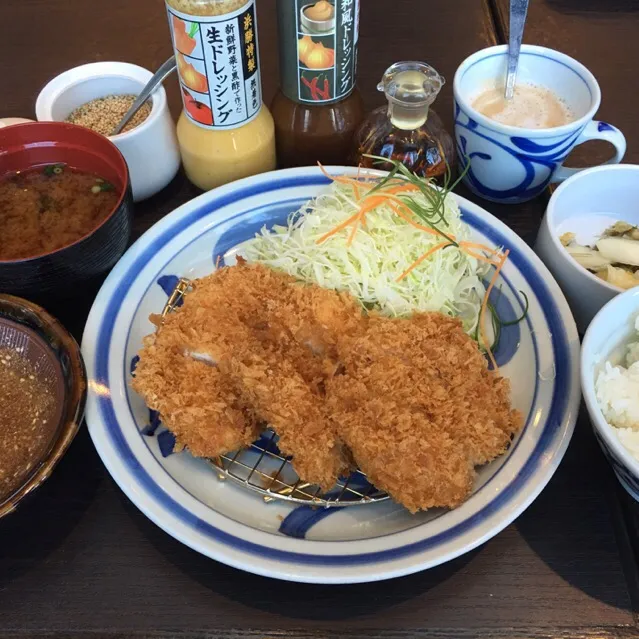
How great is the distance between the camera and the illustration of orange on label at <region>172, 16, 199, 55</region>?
1.61 meters

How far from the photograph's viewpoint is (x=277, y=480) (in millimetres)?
1516

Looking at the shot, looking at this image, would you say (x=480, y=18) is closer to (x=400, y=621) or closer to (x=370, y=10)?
(x=370, y=10)

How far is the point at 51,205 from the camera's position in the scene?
5.81 ft

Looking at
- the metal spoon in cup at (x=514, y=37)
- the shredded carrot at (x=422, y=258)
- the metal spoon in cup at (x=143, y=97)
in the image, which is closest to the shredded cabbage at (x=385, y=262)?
the shredded carrot at (x=422, y=258)

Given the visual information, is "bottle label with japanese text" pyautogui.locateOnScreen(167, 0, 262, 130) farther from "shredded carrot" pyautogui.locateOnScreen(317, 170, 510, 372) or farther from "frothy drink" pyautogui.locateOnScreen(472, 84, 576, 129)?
"frothy drink" pyautogui.locateOnScreen(472, 84, 576, 129)

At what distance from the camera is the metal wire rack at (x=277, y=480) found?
4.74 ft

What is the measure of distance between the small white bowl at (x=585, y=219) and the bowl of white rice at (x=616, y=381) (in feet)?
0.44

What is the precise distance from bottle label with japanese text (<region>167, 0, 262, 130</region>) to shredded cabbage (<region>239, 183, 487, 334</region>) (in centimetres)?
43

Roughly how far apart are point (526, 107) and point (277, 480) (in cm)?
155

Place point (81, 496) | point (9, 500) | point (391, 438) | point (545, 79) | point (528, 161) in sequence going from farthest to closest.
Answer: point (545, 79) → point (528, 161) → point (81, 496) → point (391, 438) → point (9, 500)

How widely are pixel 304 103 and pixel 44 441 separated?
134 centimetres

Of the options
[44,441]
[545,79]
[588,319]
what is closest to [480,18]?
[545,79]

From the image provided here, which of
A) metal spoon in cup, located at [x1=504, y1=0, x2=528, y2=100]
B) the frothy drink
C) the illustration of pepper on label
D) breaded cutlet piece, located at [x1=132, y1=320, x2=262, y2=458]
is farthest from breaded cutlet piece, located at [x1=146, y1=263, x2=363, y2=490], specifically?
metal spoon in cup, located at [x1=504, y1=0, x2=528, y2=100]

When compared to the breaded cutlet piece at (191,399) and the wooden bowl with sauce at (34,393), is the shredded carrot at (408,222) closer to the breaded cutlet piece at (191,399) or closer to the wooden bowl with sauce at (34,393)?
the breaded cutlet piece at (191,399)
